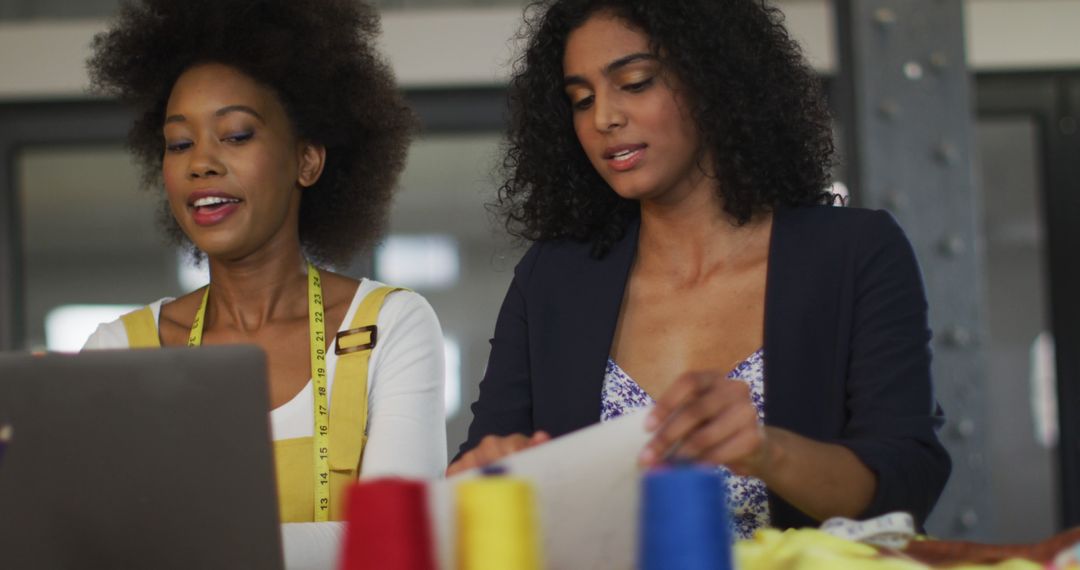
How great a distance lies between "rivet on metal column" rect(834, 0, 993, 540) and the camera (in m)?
3.51

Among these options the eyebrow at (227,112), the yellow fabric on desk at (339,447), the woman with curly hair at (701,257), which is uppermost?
the eyebrow at (227,112)

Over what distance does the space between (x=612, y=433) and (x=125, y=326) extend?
57.1 inches

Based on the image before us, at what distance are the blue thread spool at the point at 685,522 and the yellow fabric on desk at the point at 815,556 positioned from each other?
0.20m

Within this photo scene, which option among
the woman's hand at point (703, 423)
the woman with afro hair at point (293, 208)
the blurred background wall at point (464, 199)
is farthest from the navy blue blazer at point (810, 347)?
the blurred background wall at point (464, 199)

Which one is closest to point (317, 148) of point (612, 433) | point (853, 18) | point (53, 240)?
point (612, 433)

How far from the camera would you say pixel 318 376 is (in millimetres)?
2197

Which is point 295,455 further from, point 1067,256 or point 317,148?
point 1067,256

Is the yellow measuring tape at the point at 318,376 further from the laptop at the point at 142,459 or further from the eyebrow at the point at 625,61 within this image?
the laptop at the point at 142,459

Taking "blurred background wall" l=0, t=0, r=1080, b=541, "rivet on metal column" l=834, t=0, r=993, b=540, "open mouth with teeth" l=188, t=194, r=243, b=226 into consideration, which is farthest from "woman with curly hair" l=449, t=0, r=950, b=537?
"blurred background wall" l=0, t=0, r=1080, b=541

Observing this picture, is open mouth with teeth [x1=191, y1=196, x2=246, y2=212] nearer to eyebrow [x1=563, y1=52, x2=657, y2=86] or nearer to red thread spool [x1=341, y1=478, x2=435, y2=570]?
eyebrow [x1=563, y1=52, x2=657, y2=86]

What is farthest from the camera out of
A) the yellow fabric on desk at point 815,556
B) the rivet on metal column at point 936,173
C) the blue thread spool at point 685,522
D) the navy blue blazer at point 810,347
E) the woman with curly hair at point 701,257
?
the rivet on metal column at point 936,173

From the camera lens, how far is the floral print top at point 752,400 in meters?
1.93

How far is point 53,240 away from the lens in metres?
5.27

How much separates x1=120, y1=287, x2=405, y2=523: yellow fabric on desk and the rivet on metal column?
1.84m
